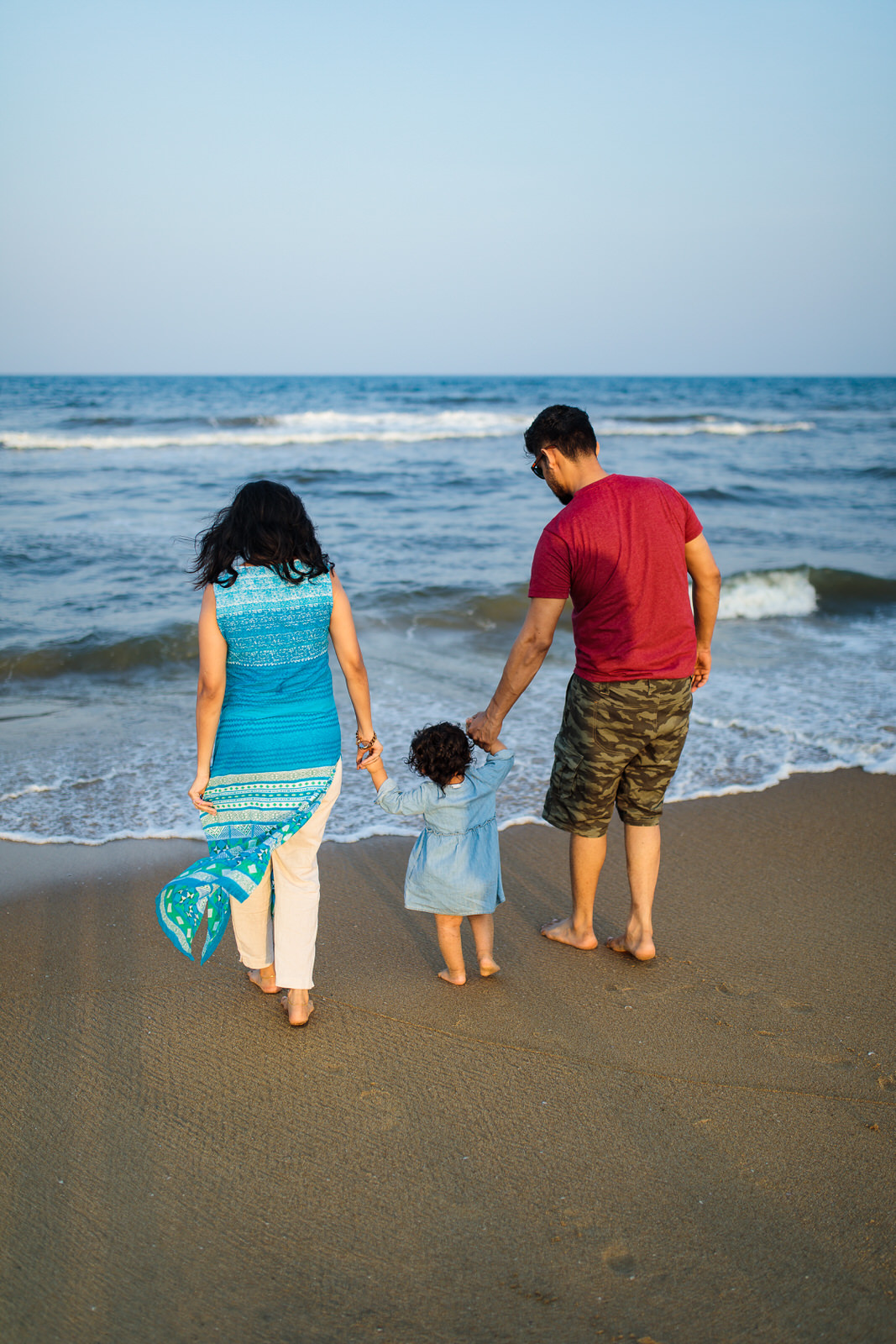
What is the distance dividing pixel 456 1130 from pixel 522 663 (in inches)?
55.0

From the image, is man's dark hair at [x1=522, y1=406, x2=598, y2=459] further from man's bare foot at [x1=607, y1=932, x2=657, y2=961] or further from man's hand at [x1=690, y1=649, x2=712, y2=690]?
man's bare foot at [x1=607, y1=932, x2=657, y2=961]

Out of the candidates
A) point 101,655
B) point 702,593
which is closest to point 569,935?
point 702,593

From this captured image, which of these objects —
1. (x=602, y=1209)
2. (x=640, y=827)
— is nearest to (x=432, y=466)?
(x=640, y=827)

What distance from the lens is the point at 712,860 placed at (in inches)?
157

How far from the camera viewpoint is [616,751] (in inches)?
118

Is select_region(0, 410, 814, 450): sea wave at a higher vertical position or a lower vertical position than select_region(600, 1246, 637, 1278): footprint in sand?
higher

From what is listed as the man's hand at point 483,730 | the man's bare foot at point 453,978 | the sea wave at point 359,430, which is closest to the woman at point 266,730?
the man's hand at point 483,730

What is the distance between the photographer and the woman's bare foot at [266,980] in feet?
9.86

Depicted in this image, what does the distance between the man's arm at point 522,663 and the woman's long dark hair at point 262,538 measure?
723mm

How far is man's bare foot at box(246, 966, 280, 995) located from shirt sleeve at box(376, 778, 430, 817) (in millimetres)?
735

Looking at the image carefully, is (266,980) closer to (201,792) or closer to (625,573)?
(201,792)

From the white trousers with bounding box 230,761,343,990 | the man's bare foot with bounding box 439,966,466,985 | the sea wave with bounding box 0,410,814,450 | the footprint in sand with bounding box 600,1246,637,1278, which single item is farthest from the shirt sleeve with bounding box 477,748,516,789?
the sea wave with bounding box 0,410,814,450

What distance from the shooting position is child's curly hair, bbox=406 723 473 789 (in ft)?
9.12

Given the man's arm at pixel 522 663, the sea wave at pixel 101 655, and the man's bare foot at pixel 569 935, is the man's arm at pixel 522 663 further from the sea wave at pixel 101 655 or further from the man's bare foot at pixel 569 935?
the sea wave at pixel 101 655
